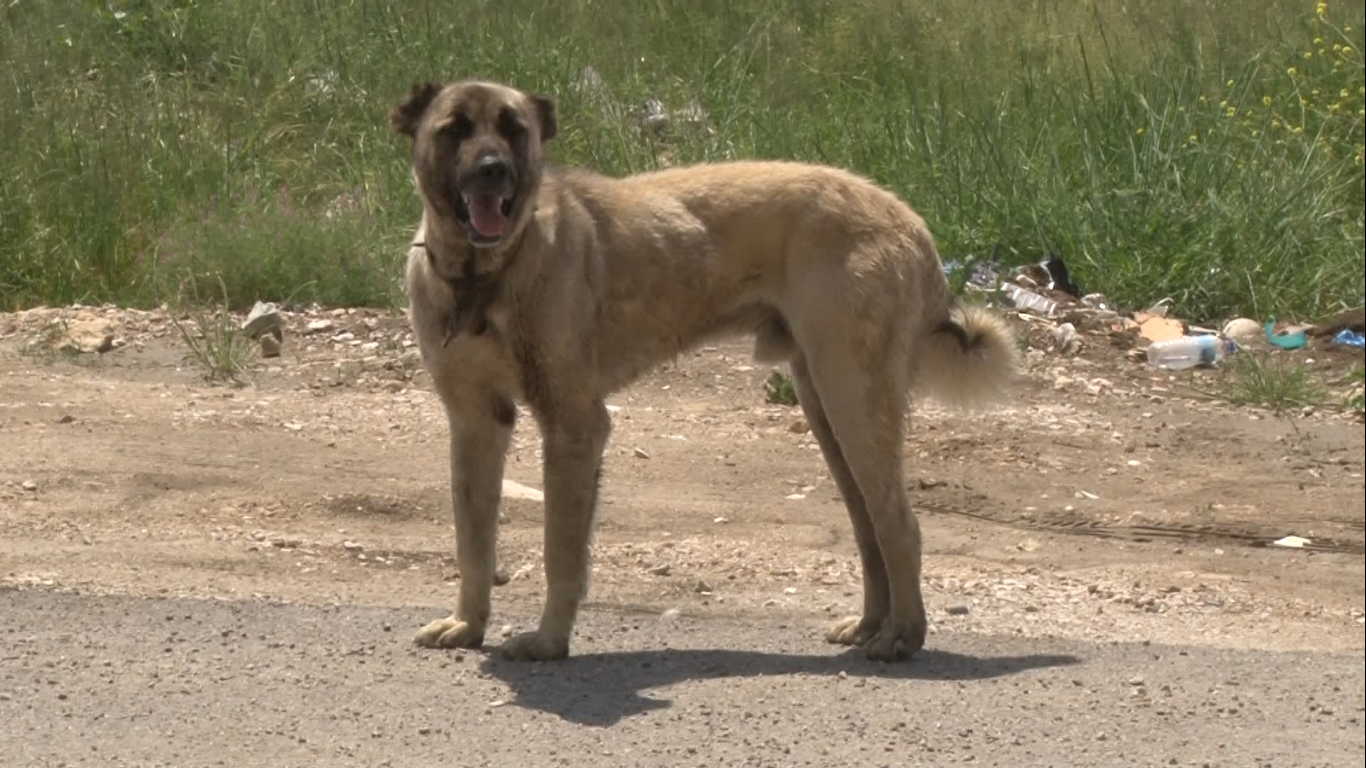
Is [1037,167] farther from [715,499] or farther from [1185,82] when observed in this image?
[715,499]

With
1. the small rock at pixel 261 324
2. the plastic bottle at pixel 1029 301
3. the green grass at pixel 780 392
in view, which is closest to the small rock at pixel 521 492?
the green grass at pixel 780 392

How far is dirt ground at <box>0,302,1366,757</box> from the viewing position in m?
7.53

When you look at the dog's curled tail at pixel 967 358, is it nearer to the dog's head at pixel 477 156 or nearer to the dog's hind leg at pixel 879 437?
the dog's hind leg at pixel 879 437

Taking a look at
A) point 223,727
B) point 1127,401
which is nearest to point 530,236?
point 223,727

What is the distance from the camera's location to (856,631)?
22.6 feet

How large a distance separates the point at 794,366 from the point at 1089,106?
7082mm

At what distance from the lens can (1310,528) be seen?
8.67m

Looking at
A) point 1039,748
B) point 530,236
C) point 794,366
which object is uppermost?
point 530,236

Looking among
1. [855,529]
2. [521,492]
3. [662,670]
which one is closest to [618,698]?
[662,670]

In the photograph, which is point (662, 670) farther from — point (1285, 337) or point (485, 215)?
point (1285, 337)

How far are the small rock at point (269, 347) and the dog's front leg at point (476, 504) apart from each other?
4.86 meters

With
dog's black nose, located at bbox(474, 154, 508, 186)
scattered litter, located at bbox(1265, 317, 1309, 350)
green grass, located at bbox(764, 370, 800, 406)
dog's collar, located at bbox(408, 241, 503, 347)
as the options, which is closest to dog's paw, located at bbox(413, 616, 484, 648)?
dog's collar, located at bbox(408, 241, 503, 347)

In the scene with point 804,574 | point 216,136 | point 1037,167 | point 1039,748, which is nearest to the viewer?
point 1039,748

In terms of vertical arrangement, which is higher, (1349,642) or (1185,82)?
(1185,82)
